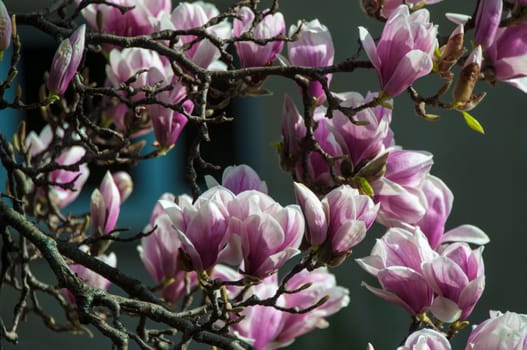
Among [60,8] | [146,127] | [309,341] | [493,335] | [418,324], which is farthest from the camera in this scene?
[309,341]

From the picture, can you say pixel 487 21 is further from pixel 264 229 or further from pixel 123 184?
pixel 123 184

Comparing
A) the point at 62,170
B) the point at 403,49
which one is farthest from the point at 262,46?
the point at 62,170

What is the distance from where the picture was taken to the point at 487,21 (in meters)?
0.78

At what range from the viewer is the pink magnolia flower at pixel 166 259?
974mm

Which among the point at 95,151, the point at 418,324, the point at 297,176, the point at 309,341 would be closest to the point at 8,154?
the point at 95,151

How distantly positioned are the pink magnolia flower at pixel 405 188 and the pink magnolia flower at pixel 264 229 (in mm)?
106

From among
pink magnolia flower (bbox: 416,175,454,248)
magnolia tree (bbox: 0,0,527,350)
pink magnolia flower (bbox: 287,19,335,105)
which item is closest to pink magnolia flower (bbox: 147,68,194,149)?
magnolia tree (bbox: 0,0,527,350)

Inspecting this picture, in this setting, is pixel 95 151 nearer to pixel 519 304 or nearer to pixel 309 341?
pixel 309 341

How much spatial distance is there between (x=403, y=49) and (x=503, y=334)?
9.1 inches

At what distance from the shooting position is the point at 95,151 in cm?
90

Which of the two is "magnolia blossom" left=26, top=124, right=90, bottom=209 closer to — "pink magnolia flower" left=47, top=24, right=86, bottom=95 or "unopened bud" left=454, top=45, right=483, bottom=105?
"pink magnolia flower" left=47, top=24, right=86, bottom=95

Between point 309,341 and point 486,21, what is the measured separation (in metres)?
2.51

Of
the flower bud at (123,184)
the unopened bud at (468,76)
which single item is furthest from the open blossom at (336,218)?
the flower bud at (123,184)

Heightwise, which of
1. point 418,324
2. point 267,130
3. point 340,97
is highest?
point 340,97
